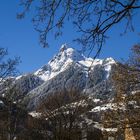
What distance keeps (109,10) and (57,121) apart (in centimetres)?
4323

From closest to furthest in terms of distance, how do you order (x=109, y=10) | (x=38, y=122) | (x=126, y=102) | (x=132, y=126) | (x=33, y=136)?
1. (x=109, y=10)
2. (x=132, y=126)
3. (x=126, y=102)
4. (x=38, y=122)
5. (x=33, y=136)

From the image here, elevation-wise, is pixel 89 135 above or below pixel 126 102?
above

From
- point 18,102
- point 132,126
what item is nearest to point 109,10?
point 132,126

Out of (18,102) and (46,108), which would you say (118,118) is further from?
(46,108)

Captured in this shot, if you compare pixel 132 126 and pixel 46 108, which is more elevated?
pixel 46 108

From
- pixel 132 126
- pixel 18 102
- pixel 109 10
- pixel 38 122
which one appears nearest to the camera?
pixel 109 10

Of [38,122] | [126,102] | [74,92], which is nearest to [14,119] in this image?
[38,122]

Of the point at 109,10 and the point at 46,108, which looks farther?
the point at 46,108

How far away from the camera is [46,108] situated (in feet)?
177

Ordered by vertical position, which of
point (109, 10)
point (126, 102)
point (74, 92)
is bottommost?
point (109, 10)

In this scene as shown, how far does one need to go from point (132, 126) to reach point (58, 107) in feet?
90.8

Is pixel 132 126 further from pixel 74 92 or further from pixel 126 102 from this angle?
pixel 74 92

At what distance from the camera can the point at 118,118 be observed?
90.3 feet

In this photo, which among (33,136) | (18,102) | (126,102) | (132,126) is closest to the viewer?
(132,126)
